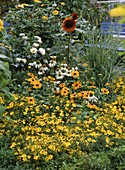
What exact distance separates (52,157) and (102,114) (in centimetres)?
98

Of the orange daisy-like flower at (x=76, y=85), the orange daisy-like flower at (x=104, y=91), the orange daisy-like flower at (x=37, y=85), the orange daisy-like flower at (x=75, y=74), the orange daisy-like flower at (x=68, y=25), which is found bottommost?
the orange daisy-like flower at (x=104, y=91)

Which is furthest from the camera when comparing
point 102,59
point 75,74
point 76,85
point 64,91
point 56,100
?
point 102,59

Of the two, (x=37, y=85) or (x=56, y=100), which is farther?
→ (x=37, y=85)

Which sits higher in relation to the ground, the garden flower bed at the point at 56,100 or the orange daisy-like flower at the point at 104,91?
the garden flower bed at the point at 56,100

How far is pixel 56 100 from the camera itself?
353 cm

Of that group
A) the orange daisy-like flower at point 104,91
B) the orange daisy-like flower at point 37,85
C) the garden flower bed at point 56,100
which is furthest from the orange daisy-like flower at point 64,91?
the orange daisy-like flower at point 104,91

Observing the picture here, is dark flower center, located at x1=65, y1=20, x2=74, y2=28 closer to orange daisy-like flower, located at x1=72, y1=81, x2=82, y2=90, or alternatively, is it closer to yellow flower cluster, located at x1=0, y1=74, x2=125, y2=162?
orange daisy-like flower, located at x1=72, y1=81, x2=82, y2=90

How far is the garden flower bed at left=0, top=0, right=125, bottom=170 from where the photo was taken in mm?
2576

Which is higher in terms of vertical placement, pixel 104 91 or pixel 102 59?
pixel 102 59

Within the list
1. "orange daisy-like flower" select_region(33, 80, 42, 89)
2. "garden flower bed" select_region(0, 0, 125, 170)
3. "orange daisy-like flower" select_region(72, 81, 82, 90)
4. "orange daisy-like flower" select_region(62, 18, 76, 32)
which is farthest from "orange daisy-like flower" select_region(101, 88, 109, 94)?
"orange daisy-like flower" select_region(62, 18, 76, 32)

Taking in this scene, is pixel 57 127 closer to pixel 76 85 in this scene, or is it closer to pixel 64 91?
pixel 64 91

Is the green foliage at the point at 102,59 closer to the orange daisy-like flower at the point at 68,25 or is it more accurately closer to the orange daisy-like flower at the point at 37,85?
the orange daisy-like flower at the point at 68,25

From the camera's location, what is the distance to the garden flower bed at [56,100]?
2.58 m

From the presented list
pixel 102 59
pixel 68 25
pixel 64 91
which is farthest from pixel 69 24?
pixel 64 91
